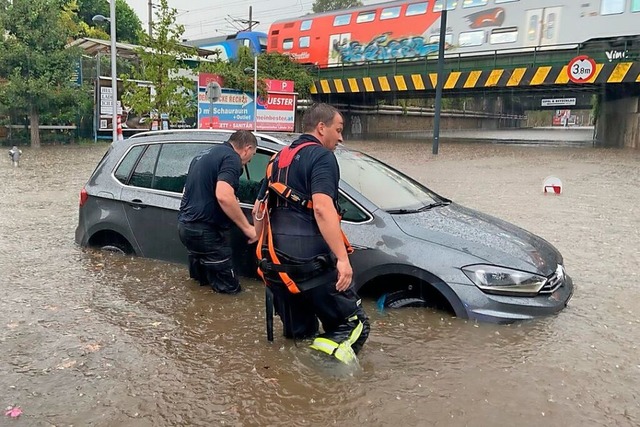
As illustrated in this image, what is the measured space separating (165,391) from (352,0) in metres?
68.7

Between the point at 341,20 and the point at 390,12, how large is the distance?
293 centimetres

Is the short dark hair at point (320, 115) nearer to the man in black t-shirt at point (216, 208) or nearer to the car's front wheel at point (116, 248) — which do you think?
the man in black t-shirt at point (216, 208)

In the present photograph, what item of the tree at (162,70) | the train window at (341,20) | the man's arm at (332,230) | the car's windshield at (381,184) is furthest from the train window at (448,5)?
the man's arm at (332,230)

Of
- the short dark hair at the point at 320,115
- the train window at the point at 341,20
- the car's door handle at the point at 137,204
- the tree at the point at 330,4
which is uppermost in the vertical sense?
the tree at the point at 330,4

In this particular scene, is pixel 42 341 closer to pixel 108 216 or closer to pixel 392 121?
pixel 108 216

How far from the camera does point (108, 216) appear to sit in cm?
541

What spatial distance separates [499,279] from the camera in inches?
146

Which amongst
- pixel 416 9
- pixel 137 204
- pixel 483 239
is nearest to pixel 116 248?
pixel 137 204

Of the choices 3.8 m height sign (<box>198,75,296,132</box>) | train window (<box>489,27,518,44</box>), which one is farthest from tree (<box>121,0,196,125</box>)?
train window (<box>489,27,518,44</box>)

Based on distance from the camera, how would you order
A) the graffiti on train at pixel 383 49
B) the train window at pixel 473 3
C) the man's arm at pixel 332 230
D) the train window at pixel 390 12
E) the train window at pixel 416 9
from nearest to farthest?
the man's arm at pixel 332 230
the train window at pixel 473 3
the train window at pixel 416 9
the graffiti on train at pixel 383 49
the train window at pixel 390 12

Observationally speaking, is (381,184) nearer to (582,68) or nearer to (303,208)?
(303,208)

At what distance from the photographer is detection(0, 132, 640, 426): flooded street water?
2904mm

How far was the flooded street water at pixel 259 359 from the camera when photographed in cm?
290

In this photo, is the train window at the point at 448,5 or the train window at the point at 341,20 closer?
the train window at the point at 448,5
